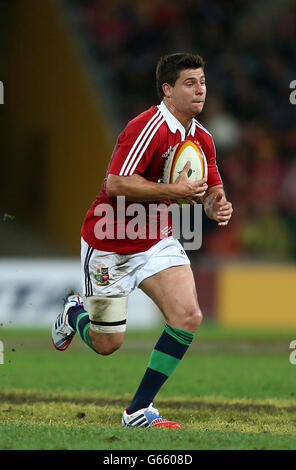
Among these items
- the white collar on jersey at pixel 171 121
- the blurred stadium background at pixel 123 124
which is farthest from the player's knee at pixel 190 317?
the blurred stadium background at pixel 123 124

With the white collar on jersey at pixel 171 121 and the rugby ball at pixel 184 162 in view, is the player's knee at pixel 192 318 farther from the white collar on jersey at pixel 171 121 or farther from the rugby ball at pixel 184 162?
the white collar on jersey at pixel 171 121

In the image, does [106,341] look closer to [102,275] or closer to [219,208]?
[102,275]

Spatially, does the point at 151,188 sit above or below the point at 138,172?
below

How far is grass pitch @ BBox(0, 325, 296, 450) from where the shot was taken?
5.74 m

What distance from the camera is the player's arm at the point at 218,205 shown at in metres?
7.16

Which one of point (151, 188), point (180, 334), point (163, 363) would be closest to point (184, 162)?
point (151, 188)

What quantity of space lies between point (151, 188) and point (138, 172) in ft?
0.62

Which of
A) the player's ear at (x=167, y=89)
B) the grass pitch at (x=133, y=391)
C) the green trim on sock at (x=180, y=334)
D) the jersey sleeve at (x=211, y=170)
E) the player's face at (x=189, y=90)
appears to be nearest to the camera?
the grass pitch at (x=133, y=391)

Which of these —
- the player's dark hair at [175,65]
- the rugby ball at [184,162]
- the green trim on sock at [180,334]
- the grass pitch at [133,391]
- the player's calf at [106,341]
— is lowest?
the grass pitch at [133,391]

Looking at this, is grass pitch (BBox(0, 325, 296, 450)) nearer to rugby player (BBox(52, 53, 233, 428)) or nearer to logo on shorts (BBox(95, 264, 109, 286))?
rugby player (BBox(52, 53, 233, 428))

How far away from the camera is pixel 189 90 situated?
689 cm

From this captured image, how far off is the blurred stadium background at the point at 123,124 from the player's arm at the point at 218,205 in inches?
378
